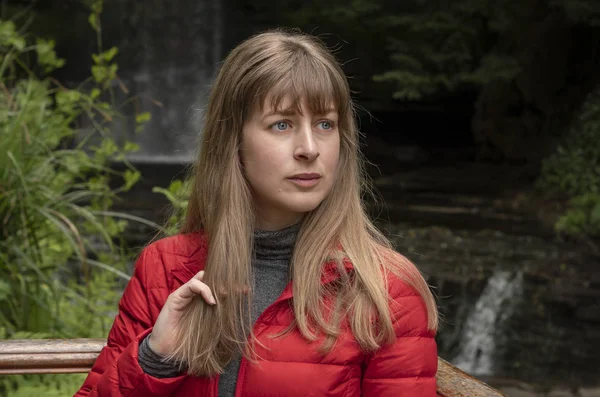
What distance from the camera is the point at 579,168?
11.5 meters

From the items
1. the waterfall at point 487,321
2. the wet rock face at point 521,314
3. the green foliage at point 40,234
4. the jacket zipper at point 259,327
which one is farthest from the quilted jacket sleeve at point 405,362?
the waterfall at point 487,321

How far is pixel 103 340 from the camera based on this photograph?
78.1 inches

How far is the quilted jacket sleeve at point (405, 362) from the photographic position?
4.83ft

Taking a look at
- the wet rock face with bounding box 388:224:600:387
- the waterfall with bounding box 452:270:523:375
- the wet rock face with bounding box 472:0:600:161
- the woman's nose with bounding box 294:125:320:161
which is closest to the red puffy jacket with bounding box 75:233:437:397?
Answer: the woman's nose with bounding box 294:125:320:161

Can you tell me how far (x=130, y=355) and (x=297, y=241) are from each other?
0.36 metres

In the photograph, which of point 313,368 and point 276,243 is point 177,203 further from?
point 313,368

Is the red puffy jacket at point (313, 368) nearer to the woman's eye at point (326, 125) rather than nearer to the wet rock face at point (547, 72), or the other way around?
the woman's eye at point (326, 125)

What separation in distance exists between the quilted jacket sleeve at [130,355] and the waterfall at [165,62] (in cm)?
1423

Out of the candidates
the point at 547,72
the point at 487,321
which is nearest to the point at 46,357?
the point at 487,321

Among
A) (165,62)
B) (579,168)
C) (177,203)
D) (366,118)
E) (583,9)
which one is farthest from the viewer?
(366,118)

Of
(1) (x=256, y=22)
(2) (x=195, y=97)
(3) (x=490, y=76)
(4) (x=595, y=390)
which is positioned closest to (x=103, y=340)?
(4) (x=595, y=390)

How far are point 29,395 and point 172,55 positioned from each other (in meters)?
13.7

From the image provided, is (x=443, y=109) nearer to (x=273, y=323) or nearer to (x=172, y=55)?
(x=172, y=55)

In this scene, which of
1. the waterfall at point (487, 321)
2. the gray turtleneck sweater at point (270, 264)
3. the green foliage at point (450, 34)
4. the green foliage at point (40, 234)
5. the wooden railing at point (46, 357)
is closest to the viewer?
the gray turtleneck sweater at point (270, 264)
